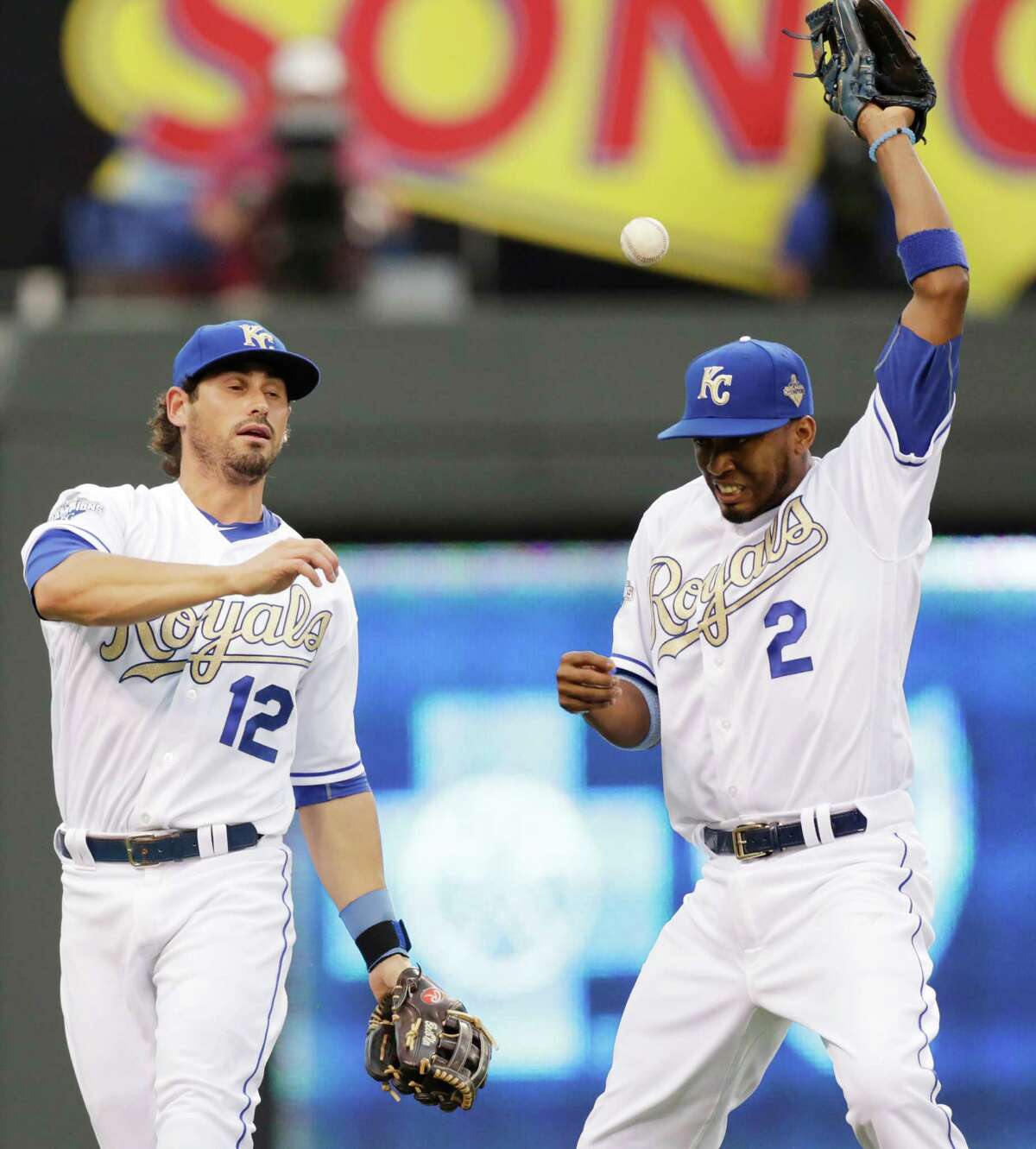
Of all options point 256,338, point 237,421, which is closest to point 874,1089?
point 237,421

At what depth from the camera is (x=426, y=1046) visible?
4.11m

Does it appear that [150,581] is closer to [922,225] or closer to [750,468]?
[750,468]

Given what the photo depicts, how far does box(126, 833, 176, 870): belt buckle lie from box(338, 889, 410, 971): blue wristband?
494 mm

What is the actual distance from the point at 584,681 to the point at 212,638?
78 centimetres

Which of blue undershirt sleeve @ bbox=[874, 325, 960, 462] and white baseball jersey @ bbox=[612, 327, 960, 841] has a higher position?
blue undershirt sleeve @ bbox=[874, 325, 960, 462]

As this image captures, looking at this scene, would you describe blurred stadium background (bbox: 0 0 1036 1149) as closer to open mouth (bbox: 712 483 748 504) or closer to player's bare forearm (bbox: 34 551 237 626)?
open mouth (bbox: 712 483 748 504)

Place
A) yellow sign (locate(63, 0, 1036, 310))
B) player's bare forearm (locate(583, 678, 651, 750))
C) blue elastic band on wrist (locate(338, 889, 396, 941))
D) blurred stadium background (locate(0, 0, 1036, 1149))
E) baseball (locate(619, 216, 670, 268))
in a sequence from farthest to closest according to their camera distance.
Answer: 1. yellow sign (locate(63, 0, 1036, 310))
2. blurred stadium background (locate(0, 0, 1036, 1149))
3. baseball (locate(619, 216, 670, 268))
4. blue elastic band on wrist (locate(338, 889, 396, 941))
5. player's bare forearm (locate(583, 678, 651, 750))

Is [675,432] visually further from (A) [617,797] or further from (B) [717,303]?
(B) [717,303]

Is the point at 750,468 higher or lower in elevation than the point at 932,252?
lower

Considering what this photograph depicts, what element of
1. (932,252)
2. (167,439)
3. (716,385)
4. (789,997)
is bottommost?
(789,997)

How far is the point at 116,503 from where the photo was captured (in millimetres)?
4242

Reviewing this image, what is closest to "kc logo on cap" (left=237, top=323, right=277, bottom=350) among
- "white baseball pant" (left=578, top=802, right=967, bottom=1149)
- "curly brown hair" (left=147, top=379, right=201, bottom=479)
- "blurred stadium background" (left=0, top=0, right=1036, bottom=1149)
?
"curly brown hair" (left=147, top=379, right=201, bottom=479)

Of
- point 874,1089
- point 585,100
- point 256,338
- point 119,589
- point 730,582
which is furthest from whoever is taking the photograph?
point 585,100

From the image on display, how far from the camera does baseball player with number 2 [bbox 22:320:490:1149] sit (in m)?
3.88
